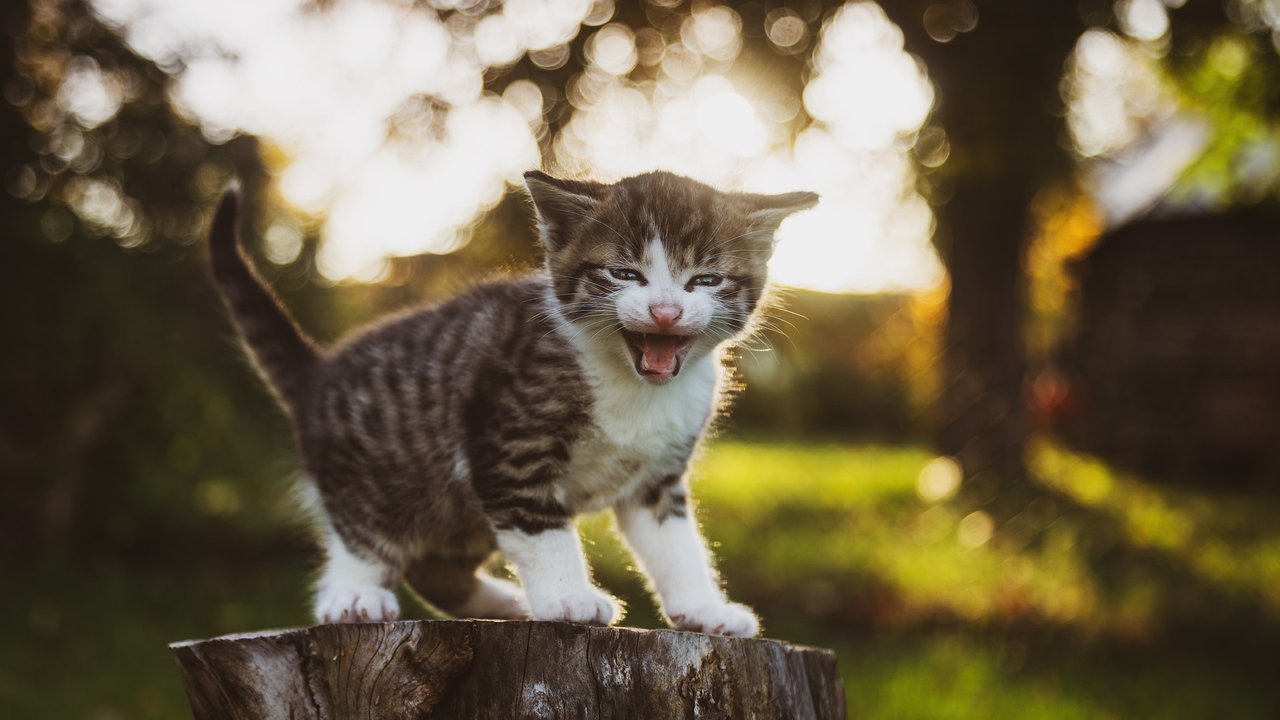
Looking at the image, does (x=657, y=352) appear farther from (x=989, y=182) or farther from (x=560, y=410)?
(x=989, y=182)

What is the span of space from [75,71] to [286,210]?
4.73 feet

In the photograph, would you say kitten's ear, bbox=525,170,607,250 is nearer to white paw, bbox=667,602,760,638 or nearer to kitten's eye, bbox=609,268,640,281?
kitten's eye, bbox=609,268,640,281

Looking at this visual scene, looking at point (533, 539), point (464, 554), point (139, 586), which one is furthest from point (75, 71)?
point (533, 539)

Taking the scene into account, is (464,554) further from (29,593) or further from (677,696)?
(29,593)

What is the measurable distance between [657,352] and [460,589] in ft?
3.98

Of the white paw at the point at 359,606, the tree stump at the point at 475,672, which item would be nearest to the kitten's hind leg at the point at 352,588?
the white paw at the point at 359,606

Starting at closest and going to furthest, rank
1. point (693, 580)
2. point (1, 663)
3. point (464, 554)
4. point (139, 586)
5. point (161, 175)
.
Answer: point (693, 580) → point (464, 554) → point (1, 663) → point (161, 175) → point (139, 586)

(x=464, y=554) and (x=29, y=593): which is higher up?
(x=464, y=554)

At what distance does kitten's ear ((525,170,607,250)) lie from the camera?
8.46 feet

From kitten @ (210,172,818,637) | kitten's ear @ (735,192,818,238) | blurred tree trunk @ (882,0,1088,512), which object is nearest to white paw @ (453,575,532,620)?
kitten @ (210,172,818,637)

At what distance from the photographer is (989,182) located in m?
9.03

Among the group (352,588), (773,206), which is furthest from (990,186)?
(352,588)

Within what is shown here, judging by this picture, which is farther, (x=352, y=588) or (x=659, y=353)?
(x=352, y=588)

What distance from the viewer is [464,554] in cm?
305
